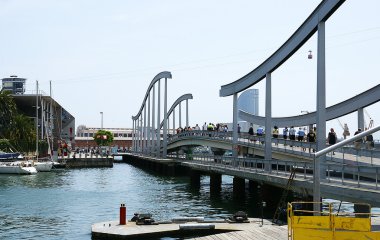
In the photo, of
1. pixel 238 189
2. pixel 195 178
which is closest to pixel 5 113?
pixel 195 178

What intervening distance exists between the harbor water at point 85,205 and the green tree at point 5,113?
52.5 m

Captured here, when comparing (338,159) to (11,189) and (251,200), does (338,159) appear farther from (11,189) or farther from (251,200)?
(11,189)

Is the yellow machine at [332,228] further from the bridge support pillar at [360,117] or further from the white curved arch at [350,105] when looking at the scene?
the bridge support pillar at [360,117]

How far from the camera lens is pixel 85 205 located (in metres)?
41.2

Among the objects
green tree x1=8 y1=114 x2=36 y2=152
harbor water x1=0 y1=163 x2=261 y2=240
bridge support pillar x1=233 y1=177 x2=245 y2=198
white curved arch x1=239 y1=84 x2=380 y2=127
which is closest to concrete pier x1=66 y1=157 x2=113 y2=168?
green tree x1=8 y1=114 x2=36 y2=152

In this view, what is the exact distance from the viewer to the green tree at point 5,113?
10967cm

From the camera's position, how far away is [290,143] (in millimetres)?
40688

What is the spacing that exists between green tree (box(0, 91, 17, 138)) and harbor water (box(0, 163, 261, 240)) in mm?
52467

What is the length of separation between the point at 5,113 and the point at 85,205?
75.6 m

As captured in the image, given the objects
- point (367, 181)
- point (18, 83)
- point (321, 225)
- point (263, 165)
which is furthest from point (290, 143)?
point (18, 83)

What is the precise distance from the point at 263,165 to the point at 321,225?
20.6 m

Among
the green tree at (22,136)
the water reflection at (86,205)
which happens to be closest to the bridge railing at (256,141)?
the water reflection at (86,205)

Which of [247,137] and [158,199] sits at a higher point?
[247,137]

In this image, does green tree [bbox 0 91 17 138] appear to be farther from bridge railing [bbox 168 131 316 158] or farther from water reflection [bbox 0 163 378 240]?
water reflection [bbox 0 163 378 240]
